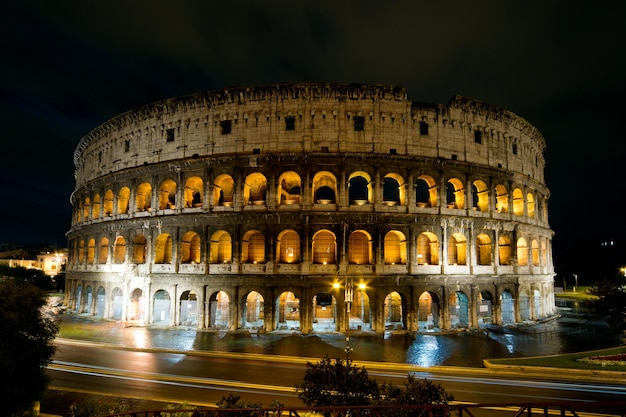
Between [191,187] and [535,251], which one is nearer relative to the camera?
[191,187]

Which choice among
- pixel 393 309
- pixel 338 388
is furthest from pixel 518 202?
pixel 338 388

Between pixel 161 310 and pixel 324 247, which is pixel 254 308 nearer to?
pixel 161 310

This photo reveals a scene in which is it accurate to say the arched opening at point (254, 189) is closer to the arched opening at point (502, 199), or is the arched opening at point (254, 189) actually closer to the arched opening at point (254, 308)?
the arched opening at point (254, 308)

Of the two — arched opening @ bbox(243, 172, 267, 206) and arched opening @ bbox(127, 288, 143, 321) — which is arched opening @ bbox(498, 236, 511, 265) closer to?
arched opening @ bbox(243, 172, 267, 206)

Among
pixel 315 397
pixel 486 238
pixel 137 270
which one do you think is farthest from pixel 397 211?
pixel 137 270

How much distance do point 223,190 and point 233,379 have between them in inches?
722

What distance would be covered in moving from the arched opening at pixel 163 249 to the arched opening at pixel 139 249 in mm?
1838

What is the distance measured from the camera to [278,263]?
2670 centimetres

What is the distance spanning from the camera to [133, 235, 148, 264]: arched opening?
102 feet

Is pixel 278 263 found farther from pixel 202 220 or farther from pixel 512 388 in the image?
pixel 512 388

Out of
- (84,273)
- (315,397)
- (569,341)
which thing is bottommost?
(569,341)

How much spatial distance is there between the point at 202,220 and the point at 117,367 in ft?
40.3

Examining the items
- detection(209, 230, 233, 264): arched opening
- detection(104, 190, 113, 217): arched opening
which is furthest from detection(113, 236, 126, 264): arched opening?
detection(209, 230, 233, 264): arched opening

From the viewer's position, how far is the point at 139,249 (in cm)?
3192
